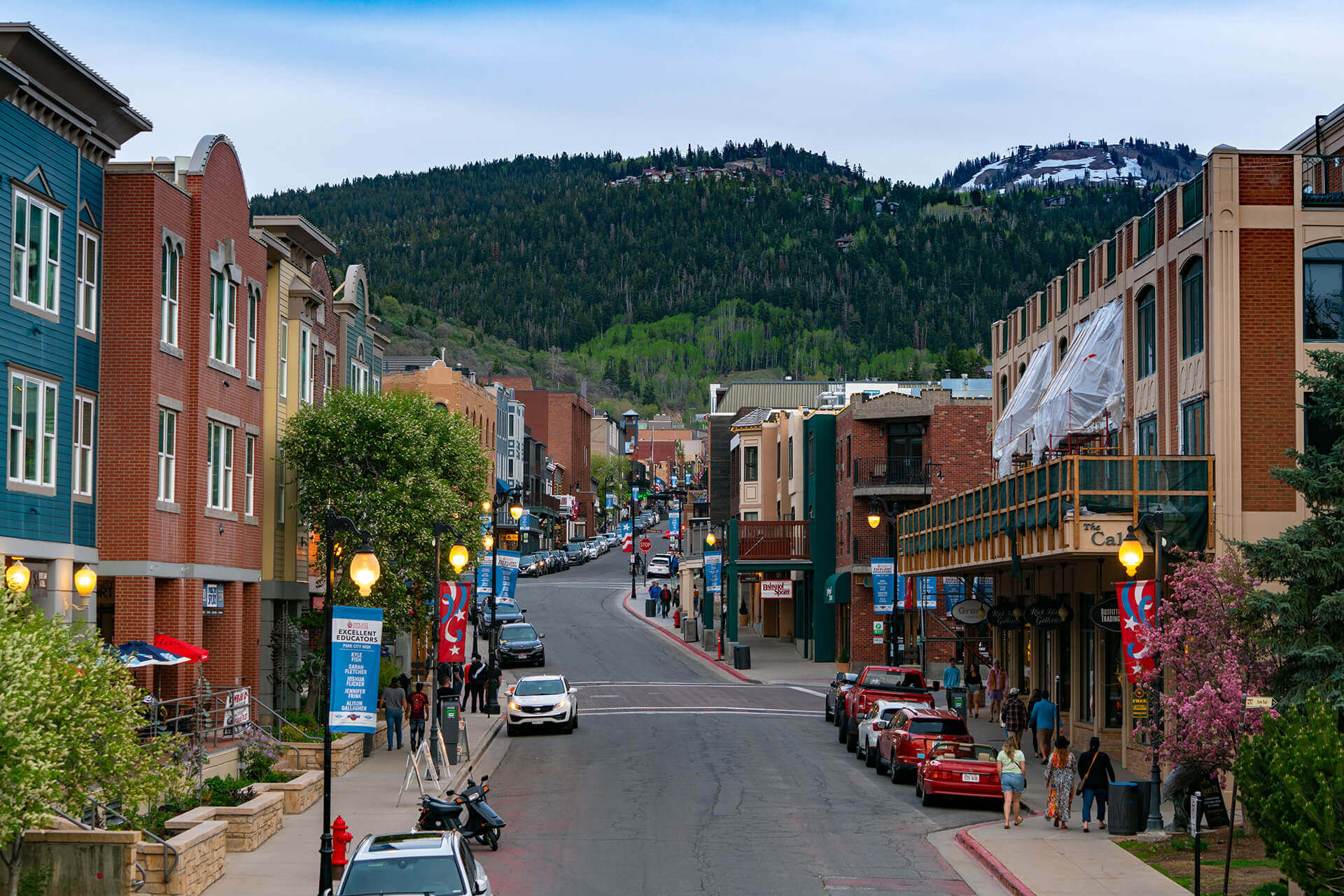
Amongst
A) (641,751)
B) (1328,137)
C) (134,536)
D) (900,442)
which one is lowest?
(641,751)

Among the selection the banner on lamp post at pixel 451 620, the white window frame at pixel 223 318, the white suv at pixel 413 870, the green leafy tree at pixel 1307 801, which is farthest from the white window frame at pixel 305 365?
the green leafy tree at pixel 1307 801

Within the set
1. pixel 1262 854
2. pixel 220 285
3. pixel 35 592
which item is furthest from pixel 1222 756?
pixel 220 285

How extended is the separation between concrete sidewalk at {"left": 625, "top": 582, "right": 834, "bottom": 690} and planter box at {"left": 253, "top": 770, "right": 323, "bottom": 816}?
1196 inches

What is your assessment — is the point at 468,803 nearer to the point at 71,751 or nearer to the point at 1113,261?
the point at 71,751

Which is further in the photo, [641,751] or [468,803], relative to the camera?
[641,751]

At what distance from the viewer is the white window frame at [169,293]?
1182 inches

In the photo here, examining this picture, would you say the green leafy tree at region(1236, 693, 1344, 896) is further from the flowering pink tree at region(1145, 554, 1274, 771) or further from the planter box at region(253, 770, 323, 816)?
the planter box at region(253, 770, 323, 816)

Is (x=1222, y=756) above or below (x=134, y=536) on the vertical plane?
below

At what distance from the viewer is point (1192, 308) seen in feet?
96.2

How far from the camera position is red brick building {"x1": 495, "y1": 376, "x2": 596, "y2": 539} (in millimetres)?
148875

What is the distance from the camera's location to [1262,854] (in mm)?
21078

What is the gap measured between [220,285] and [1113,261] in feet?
68.2

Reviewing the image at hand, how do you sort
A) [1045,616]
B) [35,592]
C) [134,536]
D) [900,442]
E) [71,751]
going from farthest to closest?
[900,442] < [1045,616] < [134,536] < [35,592] < [71,751]

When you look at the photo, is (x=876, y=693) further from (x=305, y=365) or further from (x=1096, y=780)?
(x=305, y=365)
